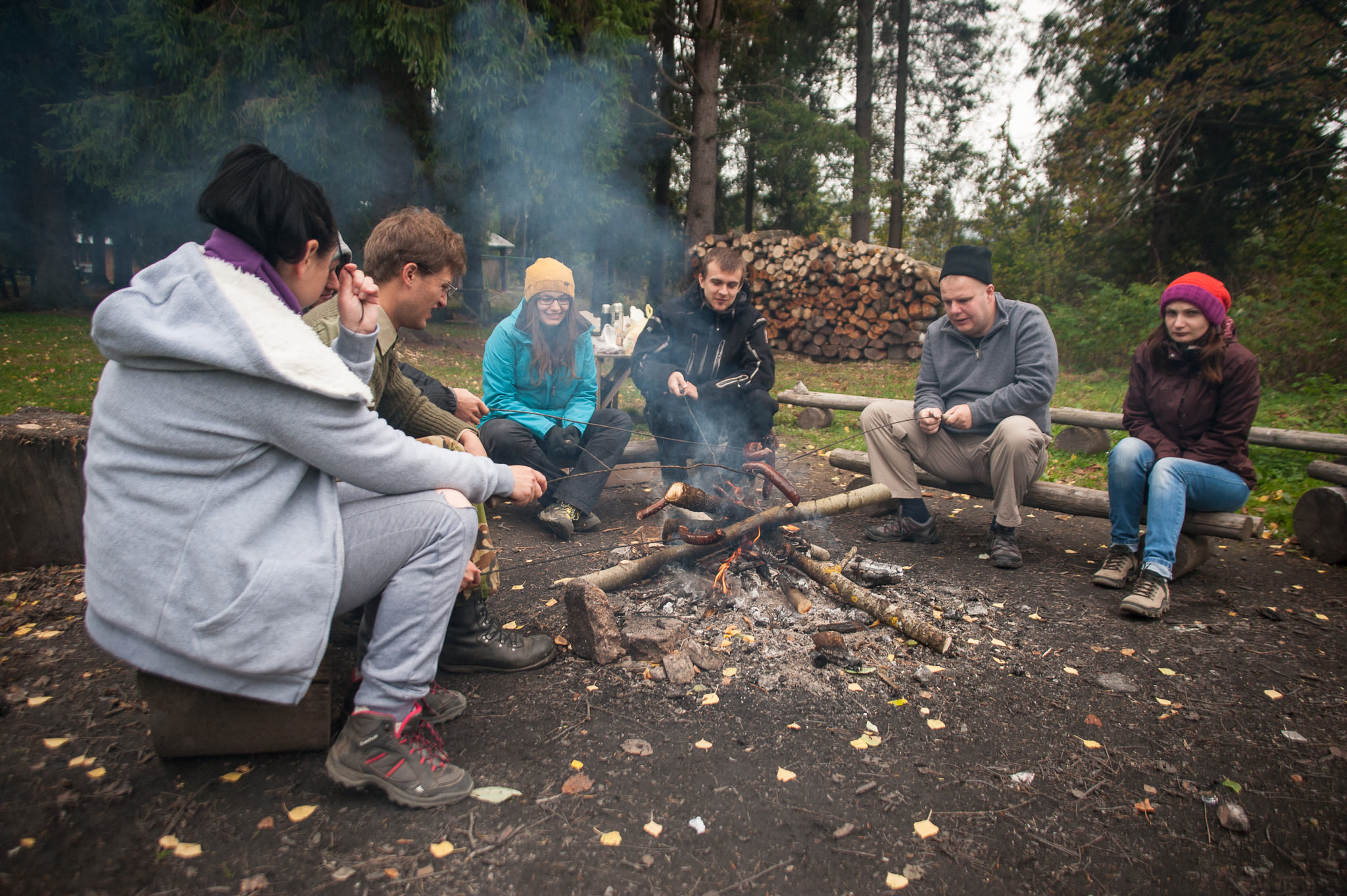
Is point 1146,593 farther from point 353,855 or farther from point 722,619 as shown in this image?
point 353,855

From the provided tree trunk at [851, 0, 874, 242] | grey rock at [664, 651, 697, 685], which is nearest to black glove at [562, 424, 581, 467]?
grey rock at [664, 651, 697, 685]

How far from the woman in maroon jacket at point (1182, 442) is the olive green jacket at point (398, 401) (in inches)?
127

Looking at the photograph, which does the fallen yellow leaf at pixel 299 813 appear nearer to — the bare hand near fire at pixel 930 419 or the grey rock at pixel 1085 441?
the bare hand near fire at pixel 930 419

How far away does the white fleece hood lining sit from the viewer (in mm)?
1680

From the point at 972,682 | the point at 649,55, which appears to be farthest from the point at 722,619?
the point at 649,55

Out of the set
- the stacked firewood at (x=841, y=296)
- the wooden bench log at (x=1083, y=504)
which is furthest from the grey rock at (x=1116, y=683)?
the stacked firewood at (x=841, y=296)

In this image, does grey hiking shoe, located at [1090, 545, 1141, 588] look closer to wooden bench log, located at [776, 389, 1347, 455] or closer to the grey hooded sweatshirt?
wooden bench log, located at [776, 389, 1347, 455]

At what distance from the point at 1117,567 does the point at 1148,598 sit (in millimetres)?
397

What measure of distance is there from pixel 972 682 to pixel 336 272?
277 centimetres

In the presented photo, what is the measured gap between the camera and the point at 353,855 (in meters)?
1.83

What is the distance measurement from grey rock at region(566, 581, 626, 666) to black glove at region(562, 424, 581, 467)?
6.06ft

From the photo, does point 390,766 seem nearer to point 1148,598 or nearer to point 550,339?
point 550,339

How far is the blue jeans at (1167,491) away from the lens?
138 inches

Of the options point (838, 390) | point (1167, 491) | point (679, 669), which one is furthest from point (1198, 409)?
point (838, 390)
